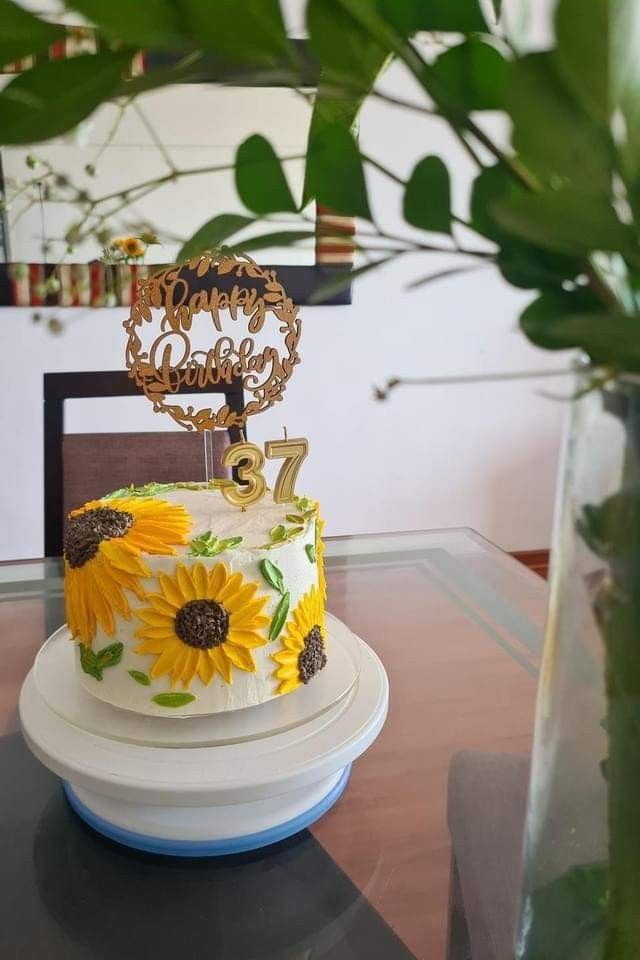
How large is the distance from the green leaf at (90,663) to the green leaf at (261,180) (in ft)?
2.29

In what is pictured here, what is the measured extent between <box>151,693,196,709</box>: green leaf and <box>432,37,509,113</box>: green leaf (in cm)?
71

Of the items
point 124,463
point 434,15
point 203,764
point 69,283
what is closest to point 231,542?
point 203,764

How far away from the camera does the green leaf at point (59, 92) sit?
12.6 inches

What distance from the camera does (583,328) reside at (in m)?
0.34

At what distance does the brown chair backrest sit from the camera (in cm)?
176

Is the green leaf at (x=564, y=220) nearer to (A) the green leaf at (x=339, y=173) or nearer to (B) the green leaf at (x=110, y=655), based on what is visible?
(A) the green leaf at (x=339, y=173)

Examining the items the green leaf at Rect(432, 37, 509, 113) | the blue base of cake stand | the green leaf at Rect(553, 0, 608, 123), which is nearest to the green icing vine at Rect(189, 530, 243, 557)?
the blue base of cake stand

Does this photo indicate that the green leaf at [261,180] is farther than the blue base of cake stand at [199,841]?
No

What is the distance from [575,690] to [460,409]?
102 inches

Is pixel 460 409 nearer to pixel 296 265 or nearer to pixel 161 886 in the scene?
pixel 296 265

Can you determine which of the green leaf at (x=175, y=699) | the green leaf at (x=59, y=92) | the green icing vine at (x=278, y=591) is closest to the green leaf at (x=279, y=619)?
the green icing vine at (x=278, y=591)

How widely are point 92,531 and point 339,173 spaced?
68cm

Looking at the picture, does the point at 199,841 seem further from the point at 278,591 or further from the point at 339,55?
the point at 339,55

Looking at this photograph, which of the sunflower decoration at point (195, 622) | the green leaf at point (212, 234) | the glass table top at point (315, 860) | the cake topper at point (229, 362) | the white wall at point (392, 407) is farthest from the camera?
the white wall at point (392, 407)
